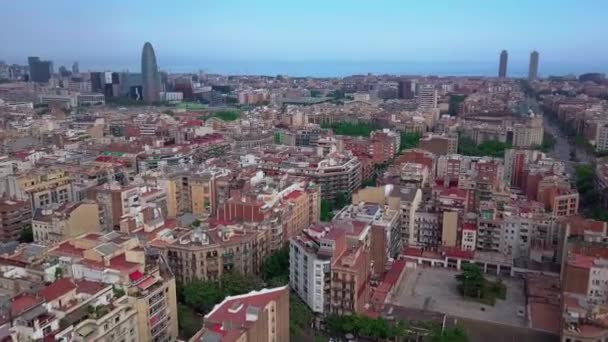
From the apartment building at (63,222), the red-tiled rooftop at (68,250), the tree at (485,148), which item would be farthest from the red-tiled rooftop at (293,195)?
the tree at (485,148)

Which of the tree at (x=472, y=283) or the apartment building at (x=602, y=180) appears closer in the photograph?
the tree at (x=472, y=283)

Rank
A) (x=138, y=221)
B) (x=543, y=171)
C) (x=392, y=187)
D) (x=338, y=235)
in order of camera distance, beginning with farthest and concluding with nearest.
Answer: (x=543, y=171), (x=392, y=187), (x=138, y=221), (x=338, y=235)

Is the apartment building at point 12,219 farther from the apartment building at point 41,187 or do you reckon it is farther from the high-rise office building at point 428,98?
the high-rise office building at point 428,98

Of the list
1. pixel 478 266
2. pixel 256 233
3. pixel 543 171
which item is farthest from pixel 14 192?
pixel 543 171

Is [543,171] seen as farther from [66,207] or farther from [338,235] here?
[66,207]

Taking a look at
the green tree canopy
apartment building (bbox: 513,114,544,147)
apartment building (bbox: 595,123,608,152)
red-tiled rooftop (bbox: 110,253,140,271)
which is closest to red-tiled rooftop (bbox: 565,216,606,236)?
the green tree canopy

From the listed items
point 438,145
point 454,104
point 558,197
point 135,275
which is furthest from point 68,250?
point 454,104
